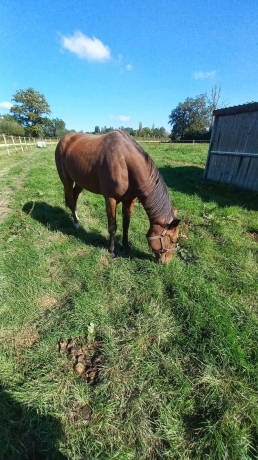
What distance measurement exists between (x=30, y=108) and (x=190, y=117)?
50.3m

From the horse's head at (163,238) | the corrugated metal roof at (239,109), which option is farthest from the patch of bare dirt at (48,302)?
the corrugated metal roof at (239,109)

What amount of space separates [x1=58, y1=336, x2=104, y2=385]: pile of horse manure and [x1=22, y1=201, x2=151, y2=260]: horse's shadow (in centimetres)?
162

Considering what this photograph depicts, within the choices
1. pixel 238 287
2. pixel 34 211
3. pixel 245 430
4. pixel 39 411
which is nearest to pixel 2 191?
pixel 34 211

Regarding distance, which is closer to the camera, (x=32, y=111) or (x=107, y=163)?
(x=107, y=163)

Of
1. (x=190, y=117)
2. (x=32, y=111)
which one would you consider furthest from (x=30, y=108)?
(x=190, y=117)

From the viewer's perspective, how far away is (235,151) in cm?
739

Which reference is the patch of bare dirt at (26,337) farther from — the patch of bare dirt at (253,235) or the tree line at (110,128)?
the tree line at (110,128)

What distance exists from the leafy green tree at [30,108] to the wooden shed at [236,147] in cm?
6631

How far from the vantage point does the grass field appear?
1.43 meters

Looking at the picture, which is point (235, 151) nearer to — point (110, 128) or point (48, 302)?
point (48, 302)

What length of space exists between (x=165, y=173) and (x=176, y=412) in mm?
9290

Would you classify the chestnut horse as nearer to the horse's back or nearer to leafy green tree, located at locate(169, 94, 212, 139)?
the horse's back

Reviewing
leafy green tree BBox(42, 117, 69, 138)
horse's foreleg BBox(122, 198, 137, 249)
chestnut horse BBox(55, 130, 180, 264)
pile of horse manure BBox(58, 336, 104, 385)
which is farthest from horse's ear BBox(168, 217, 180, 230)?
leafy green tree BBox(42, 117, 69, 138)

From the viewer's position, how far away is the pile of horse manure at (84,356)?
1836 mm
